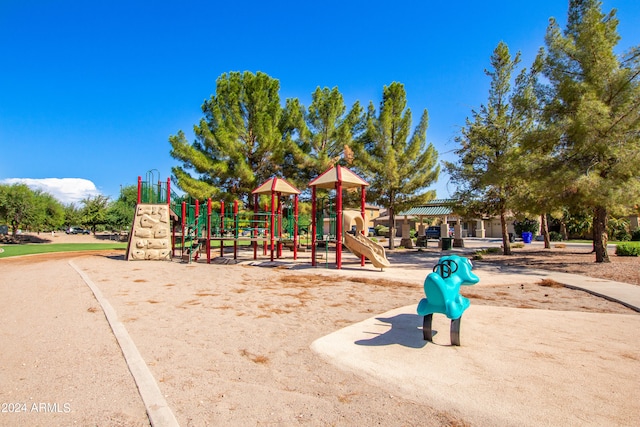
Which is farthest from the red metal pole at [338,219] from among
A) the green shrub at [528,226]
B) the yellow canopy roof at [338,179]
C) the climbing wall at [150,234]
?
the green shrub at [528,226]

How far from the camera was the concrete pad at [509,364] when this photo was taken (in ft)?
9.86

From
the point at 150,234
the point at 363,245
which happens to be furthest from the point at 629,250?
the point at 150,234

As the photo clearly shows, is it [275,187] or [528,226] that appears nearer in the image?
[275,187]

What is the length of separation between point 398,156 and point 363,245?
12.4 m

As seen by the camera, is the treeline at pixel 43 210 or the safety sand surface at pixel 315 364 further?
the treeline at pixel 43 210

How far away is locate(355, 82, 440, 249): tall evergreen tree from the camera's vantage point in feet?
79.8

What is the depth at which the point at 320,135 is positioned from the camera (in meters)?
26.0

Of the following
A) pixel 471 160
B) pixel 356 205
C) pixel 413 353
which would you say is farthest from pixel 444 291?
pixel 356 205

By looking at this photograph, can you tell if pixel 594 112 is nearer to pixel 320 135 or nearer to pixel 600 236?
pixel 600 236

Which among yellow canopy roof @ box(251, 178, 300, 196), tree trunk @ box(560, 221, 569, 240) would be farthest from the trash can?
tree trunk @ box(560, 221, 569, 240)

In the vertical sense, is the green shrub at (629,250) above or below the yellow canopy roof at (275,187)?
below

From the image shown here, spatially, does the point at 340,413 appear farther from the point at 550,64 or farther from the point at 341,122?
the point at 341,122

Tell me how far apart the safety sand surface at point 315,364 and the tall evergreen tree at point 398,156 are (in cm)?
1726

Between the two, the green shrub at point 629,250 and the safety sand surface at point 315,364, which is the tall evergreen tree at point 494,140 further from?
the safety sand surface at point 315,364
